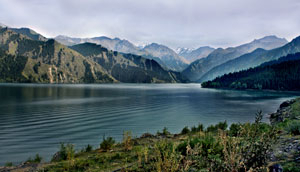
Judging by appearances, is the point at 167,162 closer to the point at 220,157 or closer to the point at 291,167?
the point at 220,157

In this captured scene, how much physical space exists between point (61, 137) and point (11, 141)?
19.4 feet

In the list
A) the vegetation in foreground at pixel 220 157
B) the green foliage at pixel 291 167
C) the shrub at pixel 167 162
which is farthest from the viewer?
the green foliage at pixel 291 167

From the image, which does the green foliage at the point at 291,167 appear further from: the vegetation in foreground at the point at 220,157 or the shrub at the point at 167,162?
the shrub at the point at 167,162

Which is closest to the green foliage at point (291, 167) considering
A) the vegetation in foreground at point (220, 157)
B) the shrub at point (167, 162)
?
the vegetation in foreground at point (220, 157)

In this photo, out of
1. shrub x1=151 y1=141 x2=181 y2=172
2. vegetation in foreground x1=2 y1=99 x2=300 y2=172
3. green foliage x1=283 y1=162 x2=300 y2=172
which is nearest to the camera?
vegetation in foreground x1=2 y1=99 x2=300 y2=172

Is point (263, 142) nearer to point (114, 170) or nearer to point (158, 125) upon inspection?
point (114, 170)

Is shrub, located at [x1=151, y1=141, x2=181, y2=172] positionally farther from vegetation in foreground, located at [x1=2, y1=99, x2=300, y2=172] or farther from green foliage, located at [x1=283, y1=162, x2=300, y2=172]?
green foliage, located at [x1=283, y1=162, x2=300, y2=172]

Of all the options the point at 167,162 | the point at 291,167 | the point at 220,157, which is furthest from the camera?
the point at 220,157

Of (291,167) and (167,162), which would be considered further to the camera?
(291,167)

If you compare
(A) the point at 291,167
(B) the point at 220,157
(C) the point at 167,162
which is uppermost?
(C) the point at 167,162

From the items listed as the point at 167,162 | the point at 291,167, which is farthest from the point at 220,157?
the point at 167,162

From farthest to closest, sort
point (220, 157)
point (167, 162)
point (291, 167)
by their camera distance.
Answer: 1. point (220, 157)
2. point (291, 167)
3. point (167, 162)

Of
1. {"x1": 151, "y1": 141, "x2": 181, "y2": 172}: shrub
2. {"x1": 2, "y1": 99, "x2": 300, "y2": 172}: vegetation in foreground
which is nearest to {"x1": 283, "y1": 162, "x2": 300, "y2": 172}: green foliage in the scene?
{"x1": 2, "y1": 99, "x2": 300, "y2": 172}: vegetation in foreground

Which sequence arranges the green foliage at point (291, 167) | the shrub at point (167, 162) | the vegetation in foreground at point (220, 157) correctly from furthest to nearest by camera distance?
the green foliage at point (291, 167) → the shrub at point (167, 162) → the vegetation in foreground at point (220, 157)
